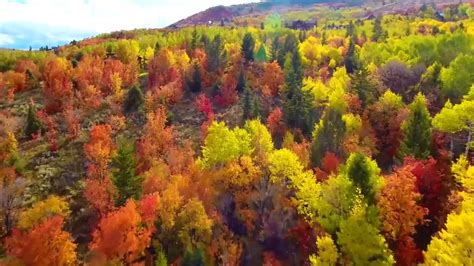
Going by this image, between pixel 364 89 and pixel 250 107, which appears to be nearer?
pixel 364 89

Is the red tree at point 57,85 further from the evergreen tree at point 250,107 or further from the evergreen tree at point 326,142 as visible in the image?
the evergreen tree at point 326,142

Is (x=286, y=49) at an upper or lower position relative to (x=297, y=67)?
upper

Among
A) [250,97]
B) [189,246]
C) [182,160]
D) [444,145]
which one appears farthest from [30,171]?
[444,145]

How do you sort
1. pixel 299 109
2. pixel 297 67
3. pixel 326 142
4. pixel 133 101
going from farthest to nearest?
pixel 297 67 < pixel 133 101 < pixel 299 109 < pixel 326 142

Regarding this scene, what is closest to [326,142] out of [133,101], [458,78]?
[458,78]

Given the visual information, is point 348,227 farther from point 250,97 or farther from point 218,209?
point 250,97

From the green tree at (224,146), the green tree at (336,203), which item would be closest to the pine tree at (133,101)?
the green tree at (224,146)

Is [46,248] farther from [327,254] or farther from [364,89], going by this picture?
[364,89]
